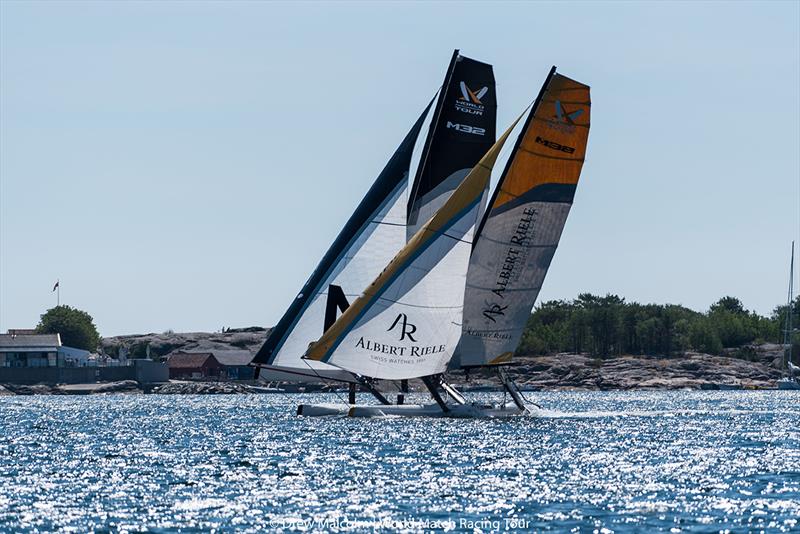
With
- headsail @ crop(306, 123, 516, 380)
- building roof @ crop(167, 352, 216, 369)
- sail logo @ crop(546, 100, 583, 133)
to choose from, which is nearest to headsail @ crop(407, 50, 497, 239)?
sail logo @ crop(546, 100, 583, 133)

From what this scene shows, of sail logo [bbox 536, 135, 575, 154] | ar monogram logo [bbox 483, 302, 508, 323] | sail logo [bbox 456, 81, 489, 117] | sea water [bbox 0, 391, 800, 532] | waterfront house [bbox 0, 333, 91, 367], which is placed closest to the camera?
sea water [bbox 0, 391, 800, 532]

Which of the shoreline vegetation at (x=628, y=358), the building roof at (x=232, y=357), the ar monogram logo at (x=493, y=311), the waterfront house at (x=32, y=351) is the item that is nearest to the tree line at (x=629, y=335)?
the shoreline vegetation at (x=628, y=358)

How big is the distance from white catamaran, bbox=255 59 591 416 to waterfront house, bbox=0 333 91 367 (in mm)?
110454

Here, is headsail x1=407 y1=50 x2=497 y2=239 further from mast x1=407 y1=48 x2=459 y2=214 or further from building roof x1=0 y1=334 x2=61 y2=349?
building roof x1=0 y1=334 x2=61 y2=349

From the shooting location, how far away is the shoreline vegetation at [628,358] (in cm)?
16900

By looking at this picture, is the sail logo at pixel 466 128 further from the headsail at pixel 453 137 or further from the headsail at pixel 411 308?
the headsail at pixel 411 308

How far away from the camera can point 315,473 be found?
44281 mm

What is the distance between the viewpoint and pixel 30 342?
174 m

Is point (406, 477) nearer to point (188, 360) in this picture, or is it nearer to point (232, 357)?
point (188, 360)

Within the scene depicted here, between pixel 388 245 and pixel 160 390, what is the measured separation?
4143 inches

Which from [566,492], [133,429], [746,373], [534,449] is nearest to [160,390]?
[746,373]

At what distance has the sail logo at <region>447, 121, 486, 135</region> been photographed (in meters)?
69.2

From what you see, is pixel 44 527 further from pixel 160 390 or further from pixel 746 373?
pixel 746 373

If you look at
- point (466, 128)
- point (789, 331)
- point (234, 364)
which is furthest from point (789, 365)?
point (466, 128)
